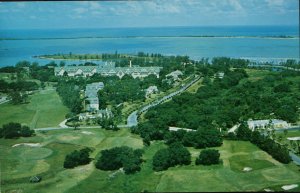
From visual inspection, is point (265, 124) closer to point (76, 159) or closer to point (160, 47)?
point (76, 159)

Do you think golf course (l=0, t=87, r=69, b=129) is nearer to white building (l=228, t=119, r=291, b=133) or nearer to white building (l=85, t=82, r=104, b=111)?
white building (l=85, t=82, r=104, b=111)

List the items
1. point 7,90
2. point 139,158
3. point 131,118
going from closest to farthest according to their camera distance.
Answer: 1. point 139,158
2. point 131,118
3. point 7,90

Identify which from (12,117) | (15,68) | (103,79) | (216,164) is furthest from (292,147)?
(15,68)

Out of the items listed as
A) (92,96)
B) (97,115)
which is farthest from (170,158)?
(92,96)

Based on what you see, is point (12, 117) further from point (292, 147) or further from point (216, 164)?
point (292, 147)

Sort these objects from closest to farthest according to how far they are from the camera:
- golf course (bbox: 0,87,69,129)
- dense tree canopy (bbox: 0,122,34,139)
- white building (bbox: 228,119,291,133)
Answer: dense tree canopy (bbox: 0,122,34,139) → white building (bbox: 228,119,291,133) → golf course (bbox: 0,87,69,129)

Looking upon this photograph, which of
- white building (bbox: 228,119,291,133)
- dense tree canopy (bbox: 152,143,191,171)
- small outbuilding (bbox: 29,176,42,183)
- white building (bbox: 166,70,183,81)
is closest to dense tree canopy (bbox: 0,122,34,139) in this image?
small outbuilding (bbox: 29,176,42,183)

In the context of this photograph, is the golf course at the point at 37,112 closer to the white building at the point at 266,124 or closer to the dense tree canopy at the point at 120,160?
the dense tree canopy at the point at 120,160
